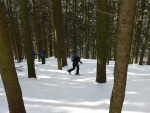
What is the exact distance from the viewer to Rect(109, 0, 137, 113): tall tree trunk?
3609 millimetres

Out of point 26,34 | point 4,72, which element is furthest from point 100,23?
point 4,72

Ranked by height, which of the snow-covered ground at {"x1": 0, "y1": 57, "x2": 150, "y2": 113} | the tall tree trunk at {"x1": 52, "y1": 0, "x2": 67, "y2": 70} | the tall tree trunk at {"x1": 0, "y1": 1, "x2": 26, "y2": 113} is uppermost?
the tall tree trunk at {"x1": 52, "y1": 0, "x2": 67, "y2": 70}

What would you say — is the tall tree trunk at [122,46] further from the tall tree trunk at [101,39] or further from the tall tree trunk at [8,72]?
the tall tree trunk at [101,39]

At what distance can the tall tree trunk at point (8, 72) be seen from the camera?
201 inches

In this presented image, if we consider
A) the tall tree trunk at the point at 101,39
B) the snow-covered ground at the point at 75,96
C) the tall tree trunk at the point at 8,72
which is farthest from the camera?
the tall tree trunk at the point at 101,39

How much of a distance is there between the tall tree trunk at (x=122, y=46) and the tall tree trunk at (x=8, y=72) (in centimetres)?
269

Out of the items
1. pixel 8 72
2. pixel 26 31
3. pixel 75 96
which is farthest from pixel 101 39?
pixel 8 72

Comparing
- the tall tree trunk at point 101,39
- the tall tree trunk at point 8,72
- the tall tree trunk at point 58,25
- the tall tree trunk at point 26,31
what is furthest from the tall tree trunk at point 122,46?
the tall tree trunk at point 58,25

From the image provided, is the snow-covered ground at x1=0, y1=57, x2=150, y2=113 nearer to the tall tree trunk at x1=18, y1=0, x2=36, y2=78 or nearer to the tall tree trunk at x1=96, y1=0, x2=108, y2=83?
the tall tree trunk at x1=96, y1=0, x2=108, y2=83

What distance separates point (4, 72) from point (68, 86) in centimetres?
471

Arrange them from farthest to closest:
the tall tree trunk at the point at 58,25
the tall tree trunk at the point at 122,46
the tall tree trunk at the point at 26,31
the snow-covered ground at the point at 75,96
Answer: the tall tree trunk at the point at 58,25 → the tall tree trunk at the point at 26,31 → the snow-covered ground at the point at 75,96 → the tall tree trunk at the point at 122,46

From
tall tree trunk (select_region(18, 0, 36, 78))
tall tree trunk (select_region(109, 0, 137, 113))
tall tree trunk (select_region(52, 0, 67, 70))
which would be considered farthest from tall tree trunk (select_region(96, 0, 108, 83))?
tall tree trunk (select_region(109, 0, 137, 113))

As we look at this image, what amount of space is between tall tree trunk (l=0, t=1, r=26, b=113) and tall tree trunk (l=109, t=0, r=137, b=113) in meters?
2.69

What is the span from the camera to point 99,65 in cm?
974
